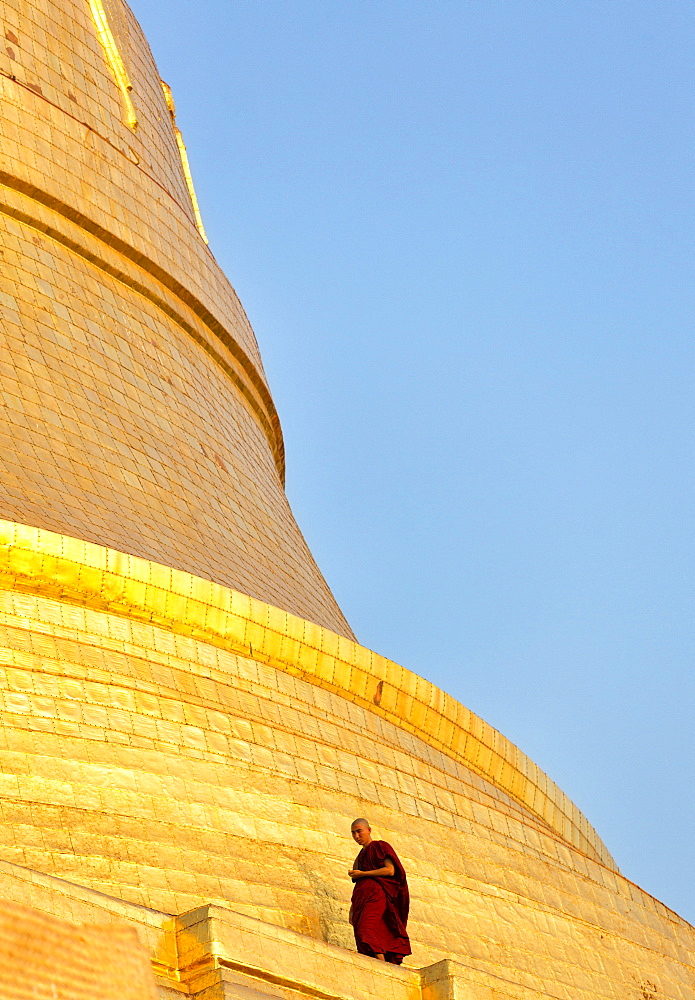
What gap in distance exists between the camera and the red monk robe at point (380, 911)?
9.04 metres

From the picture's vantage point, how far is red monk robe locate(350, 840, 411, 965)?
29.7 ft

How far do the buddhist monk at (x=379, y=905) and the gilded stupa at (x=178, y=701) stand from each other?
301 mm

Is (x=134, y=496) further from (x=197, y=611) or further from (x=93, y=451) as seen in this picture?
(x=197, y=611)

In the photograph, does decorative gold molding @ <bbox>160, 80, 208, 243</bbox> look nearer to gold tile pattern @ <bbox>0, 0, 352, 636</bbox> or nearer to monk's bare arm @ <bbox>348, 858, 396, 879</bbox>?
gold tile pattern @ <bbox>0, 0, 352, 636</bbox>

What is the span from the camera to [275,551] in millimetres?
17062

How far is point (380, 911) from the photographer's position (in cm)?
909

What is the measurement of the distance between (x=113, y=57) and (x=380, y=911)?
42.8 feet

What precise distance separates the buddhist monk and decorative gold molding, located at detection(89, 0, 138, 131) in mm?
12129

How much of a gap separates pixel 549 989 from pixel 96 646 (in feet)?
12.4

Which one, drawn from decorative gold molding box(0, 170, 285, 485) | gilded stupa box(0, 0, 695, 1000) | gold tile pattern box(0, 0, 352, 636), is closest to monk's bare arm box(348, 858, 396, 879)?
gilded stupa box(0, 0, 695, 1000)

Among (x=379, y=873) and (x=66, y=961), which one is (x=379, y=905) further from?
(x=66, y=961)

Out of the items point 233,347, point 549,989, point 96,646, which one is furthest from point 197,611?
point 233,347

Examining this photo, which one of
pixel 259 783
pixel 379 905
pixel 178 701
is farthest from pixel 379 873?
pixel 178 701

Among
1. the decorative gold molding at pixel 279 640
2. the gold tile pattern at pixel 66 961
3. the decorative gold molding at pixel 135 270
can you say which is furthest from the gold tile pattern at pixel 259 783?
the decorative gold molding at pixel 135 270
